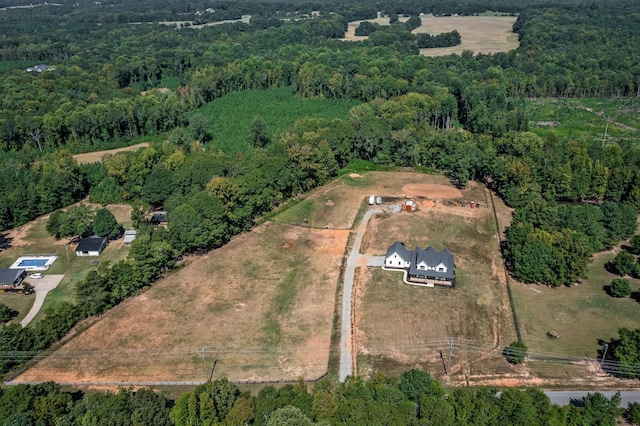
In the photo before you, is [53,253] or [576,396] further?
[53,253]

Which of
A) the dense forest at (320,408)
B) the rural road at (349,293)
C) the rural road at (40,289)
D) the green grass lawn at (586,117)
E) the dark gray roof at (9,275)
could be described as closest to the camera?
the dense forest at (320,408)

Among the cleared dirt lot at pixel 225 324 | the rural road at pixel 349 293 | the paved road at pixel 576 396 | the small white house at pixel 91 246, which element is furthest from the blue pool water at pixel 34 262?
the paved road at pixel 576 396

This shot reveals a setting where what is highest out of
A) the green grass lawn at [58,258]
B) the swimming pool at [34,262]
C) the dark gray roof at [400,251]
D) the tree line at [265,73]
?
the tree line at [265,73]

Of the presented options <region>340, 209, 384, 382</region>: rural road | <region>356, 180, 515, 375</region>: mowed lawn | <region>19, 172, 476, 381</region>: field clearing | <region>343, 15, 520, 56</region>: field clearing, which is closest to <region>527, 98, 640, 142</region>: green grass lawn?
<region>356, 180, 515, 375</region>: mowed lawn

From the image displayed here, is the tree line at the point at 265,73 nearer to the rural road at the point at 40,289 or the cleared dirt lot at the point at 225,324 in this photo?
the rural road at the point at 40,289

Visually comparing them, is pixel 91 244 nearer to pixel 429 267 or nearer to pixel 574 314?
pixel 429 267

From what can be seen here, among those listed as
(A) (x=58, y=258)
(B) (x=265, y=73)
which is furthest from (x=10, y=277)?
(B) (x=265, y=73)

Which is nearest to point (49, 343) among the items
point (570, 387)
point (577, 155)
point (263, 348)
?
point (263, 348)
